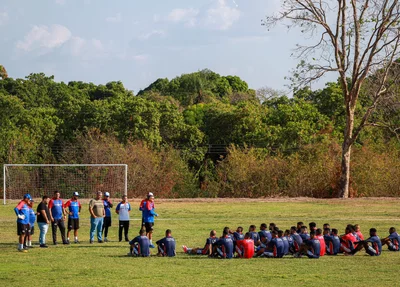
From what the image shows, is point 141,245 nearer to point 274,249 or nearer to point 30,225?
point 274,249

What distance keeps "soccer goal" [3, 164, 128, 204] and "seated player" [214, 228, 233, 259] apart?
22563 millimetres

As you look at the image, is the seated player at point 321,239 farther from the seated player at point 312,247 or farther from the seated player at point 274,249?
the seated player at point 274,249

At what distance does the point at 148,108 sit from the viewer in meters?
53.4

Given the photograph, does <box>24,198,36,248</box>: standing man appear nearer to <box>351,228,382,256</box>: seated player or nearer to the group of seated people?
the group of seated people

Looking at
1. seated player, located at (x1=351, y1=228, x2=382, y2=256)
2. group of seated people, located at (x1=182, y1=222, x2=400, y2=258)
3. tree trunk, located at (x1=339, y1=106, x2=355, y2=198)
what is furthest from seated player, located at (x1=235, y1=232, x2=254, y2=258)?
tree trunk, located at (x1=339, y1=106, x2=355, y2=198)

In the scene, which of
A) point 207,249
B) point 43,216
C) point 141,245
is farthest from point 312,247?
point 43,216

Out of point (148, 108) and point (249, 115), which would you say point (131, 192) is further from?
point (249, 115)

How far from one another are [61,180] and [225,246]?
25.3 meters

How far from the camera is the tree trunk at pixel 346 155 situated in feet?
153

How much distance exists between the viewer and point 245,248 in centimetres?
2164

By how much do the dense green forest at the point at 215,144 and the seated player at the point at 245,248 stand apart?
25.8 m

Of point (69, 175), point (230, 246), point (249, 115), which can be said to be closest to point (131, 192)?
point (69, 175)

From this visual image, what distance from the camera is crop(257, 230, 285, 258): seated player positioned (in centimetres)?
2159

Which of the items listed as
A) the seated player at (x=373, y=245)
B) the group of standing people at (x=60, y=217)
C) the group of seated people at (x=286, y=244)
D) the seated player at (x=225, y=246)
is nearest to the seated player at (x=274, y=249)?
the group of seated people at (x=286, y=244)
